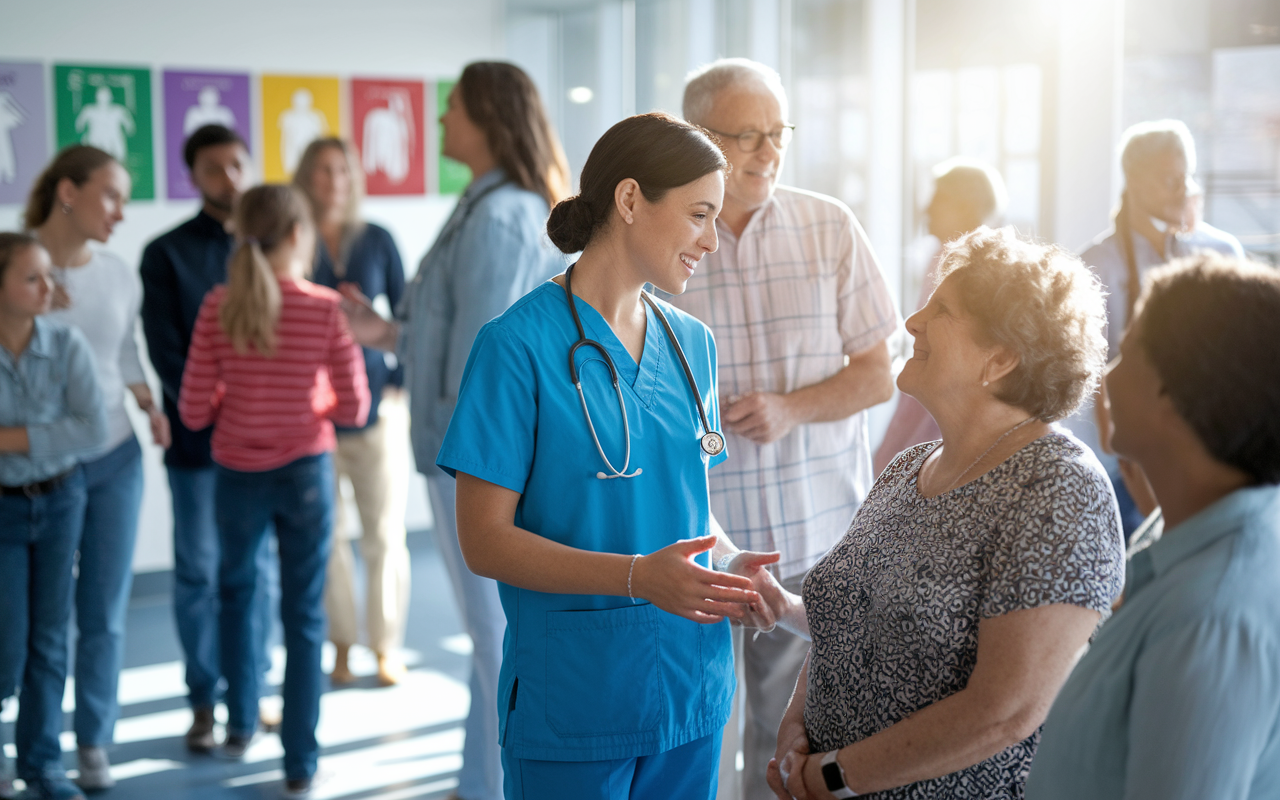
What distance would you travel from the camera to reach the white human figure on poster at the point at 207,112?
511 cm

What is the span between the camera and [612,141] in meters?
1.58

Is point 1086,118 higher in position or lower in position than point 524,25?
lower

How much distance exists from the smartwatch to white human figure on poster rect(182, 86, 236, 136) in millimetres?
4556

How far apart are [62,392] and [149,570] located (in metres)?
2.42

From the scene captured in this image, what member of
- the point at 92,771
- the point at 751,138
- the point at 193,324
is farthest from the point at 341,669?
the point at 751,138

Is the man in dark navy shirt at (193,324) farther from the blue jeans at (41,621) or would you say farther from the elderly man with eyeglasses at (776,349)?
the elderly man with eyeglasses at (776,349)

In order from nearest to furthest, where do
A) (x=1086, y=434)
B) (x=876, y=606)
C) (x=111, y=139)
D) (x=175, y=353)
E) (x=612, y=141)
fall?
(x=876, y=606), (x=612, y=141), (x=1086, y=434), (x=175, y=353), (x=111, y=139)

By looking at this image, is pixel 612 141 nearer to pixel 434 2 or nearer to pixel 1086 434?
pixel 1086 434

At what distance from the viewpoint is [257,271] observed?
3.06 metres

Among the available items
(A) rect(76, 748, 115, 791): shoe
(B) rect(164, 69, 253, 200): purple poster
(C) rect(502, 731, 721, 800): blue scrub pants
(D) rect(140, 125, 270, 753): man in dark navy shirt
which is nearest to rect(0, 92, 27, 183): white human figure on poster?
(B) rect(164, 69, 253, 200): purple poster

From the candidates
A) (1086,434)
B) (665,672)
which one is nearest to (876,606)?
(665,672)

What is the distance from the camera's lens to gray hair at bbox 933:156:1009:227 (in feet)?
11.7

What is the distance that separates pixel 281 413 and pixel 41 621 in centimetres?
83

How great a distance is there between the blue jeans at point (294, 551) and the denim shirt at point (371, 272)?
40.9 inches
